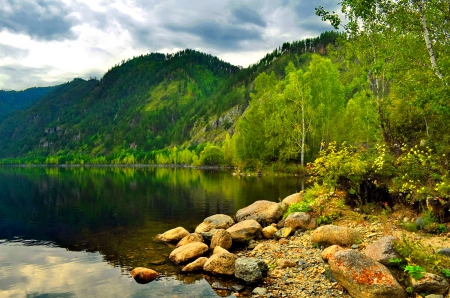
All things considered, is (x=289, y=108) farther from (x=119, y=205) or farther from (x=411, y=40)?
(x=411, y=40)

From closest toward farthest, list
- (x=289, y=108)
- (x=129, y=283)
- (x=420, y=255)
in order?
(x=420, y=255) → (x=129, y=283) → (x=289, y=108)

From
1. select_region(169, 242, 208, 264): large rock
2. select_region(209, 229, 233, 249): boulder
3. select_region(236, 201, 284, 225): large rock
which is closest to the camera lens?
select_region(169, 242, 208, 264): large rock

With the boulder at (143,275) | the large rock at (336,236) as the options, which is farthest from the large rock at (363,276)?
the boulder at (143,275)

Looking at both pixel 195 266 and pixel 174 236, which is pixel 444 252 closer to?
pixel 195 266

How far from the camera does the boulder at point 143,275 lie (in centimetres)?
1575

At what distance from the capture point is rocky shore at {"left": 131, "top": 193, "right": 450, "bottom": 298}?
11906 millimetres

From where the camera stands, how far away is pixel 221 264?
16203 millimetres

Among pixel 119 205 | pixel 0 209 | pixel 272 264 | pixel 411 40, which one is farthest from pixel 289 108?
pixel 272 264

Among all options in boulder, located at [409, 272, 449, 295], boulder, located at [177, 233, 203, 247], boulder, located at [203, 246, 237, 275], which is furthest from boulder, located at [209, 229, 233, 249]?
boulder, located at [409, 272, 449, 295]

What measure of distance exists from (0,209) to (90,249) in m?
24.5

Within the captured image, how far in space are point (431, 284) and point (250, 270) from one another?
6.87 meters

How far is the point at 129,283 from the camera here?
15484 millimetres

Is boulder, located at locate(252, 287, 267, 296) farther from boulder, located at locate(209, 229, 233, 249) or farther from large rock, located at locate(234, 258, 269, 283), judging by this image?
boulder, located at locate(209, 229, 233, 249)

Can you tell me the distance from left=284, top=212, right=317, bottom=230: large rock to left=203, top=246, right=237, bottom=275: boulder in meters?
6.60
